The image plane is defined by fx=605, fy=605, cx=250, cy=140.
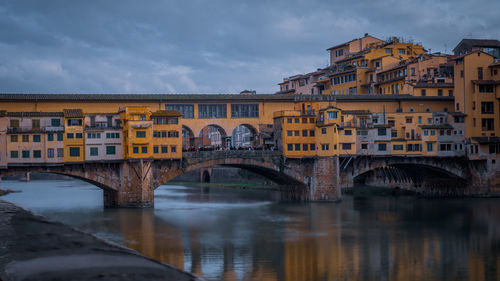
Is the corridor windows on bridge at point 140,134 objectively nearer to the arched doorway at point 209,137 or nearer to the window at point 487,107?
the window at point 487,107

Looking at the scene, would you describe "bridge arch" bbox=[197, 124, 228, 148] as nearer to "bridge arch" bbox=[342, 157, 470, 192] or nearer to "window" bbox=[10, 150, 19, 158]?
"bridge arch" bbox=[342, 157, 470, 192]

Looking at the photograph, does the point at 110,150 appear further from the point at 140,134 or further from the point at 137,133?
the point at 140,134

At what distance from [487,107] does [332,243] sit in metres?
27.6

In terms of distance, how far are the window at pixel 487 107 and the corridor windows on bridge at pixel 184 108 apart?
25.0 m

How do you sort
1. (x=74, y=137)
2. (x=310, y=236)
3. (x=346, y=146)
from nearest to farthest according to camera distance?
(x=310, y=236), (x=74, y=137), (x=346, y=146)

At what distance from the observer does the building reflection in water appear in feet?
80.9

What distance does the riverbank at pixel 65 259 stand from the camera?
8.95 m

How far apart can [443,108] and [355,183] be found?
12.8 m

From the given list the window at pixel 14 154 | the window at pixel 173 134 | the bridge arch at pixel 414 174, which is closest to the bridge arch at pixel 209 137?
the bridge arch at pixel 414 174

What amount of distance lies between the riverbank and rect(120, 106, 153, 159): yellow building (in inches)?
1230

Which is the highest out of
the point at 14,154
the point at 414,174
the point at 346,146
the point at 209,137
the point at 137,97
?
the point at 137,97

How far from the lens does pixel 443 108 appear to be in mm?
56375

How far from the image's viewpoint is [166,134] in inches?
1810

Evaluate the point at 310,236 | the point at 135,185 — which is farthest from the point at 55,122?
the point at 310,236
